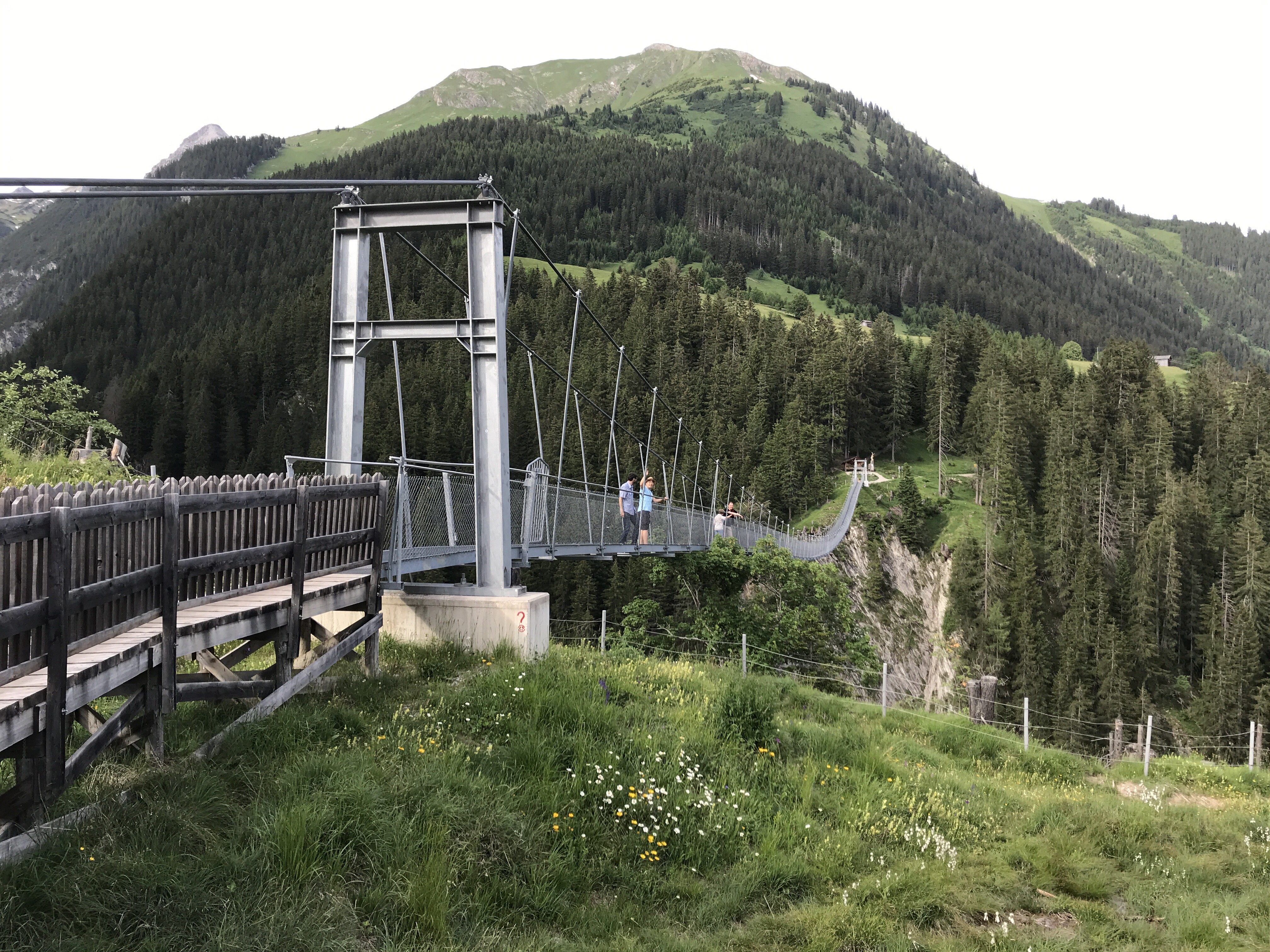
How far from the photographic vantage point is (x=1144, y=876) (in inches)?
263

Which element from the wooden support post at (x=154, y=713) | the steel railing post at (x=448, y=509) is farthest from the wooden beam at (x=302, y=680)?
the steel railing post at (x=448, y=509)

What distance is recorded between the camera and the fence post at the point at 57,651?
136 inches

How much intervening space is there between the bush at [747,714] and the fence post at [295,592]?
3.59 metres

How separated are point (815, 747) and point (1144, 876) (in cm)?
273

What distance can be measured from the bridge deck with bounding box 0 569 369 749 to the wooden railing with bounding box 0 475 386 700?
2.6 inches

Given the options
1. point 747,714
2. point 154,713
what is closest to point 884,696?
point 747,714

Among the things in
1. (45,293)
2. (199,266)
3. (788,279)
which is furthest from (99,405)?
(788,279)

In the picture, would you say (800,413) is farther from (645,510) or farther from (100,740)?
(100,740)

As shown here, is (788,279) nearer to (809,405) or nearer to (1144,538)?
(809,405)

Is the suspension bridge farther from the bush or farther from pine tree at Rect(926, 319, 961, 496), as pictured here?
pine tree at Rect(926, 319, 961, 496)

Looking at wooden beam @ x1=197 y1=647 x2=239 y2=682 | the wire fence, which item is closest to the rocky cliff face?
the wire fence

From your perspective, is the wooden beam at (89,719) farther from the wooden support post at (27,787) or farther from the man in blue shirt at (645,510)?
the man in blue shirt at (645,510)

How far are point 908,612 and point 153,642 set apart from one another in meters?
57.3

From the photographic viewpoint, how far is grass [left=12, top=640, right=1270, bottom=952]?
3.68 metres
